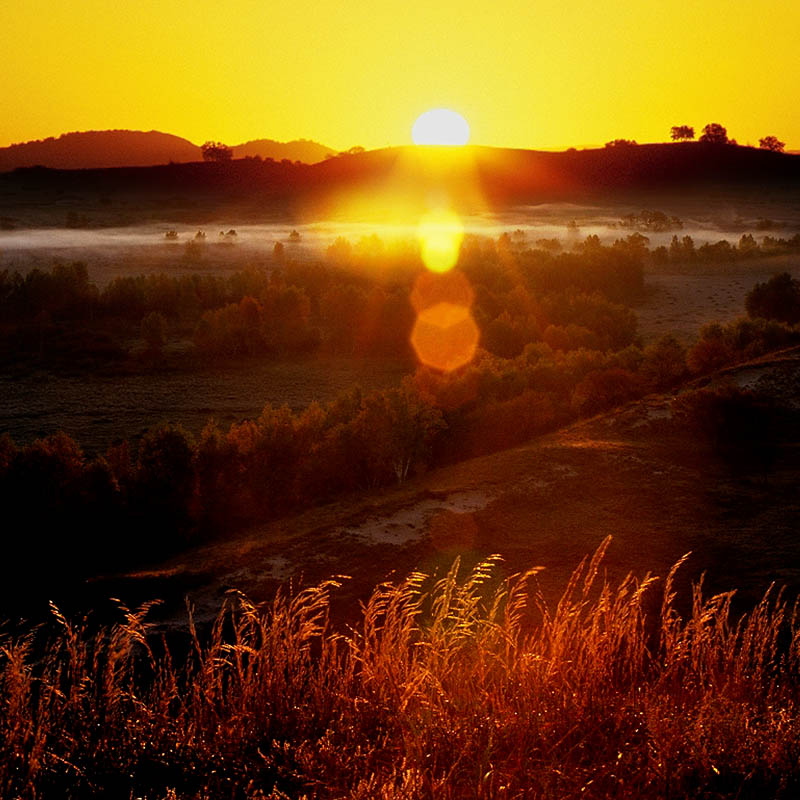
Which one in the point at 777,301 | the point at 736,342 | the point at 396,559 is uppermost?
the point at 777,301

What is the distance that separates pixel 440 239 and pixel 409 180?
53867 millimetres

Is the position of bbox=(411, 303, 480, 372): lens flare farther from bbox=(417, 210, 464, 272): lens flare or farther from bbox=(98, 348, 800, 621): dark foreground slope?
bbox=(98, 348, 800, 621): dark foreground slope

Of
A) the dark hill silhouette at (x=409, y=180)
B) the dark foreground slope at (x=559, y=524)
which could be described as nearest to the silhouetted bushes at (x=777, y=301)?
the dark foreground slope at (x=559, y=524)

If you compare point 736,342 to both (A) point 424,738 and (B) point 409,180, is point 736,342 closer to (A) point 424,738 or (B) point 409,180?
(A) point 424,738

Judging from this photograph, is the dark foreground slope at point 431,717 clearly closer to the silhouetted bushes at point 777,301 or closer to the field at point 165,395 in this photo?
the field at point 165,395

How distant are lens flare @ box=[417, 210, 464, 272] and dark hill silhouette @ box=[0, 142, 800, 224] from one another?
6340 millimetres

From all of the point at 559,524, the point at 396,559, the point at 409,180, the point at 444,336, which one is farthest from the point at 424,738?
the point at 409,180

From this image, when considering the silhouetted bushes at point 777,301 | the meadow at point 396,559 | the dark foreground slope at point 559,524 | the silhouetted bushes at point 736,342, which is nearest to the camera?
the meadow at point 396,559

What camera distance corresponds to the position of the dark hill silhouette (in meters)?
116

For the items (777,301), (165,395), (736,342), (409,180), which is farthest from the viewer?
(409,180)

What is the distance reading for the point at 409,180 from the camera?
415 ft

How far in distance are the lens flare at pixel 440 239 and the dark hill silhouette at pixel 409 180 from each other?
250 inches

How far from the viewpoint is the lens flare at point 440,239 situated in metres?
57.0

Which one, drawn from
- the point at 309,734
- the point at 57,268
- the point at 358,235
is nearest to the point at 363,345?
the point at 57,268
